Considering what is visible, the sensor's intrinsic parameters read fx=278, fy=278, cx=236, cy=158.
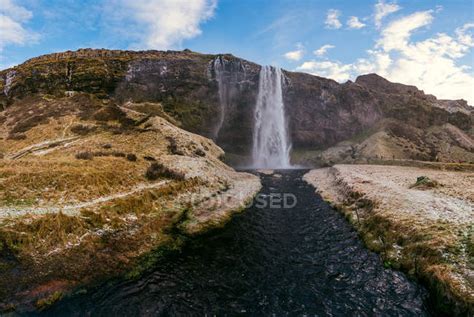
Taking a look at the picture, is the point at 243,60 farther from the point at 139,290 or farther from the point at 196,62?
the point at 139,290

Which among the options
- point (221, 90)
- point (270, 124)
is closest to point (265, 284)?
point (221, 90)

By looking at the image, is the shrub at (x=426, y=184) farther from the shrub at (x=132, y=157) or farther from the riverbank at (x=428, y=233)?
the shrub at (x=132, y=157)

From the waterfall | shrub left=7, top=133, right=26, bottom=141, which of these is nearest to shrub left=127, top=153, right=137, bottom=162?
shrub left=7, top=133, right=26, bottom=141

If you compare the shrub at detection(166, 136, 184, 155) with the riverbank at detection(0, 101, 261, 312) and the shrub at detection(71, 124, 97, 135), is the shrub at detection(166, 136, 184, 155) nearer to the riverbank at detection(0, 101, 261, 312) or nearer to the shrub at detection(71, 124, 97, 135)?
the riverbank at detection(0, 101, 261, 312)

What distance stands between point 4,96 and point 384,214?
9629 centimetres

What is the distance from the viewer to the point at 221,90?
93.9m

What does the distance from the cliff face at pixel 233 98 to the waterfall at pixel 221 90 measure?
319mm

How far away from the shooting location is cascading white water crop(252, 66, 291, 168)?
96562 mm

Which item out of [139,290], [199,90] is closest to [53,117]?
[199,90]

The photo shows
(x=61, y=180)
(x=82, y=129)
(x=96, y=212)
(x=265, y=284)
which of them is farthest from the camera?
(x=82, y=129)

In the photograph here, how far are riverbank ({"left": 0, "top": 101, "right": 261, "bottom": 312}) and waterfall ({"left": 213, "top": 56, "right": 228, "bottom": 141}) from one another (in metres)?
51.1

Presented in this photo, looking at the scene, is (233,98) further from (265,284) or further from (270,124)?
(265,284)

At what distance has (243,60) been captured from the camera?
94.8 metres

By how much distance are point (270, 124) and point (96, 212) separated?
272ft
